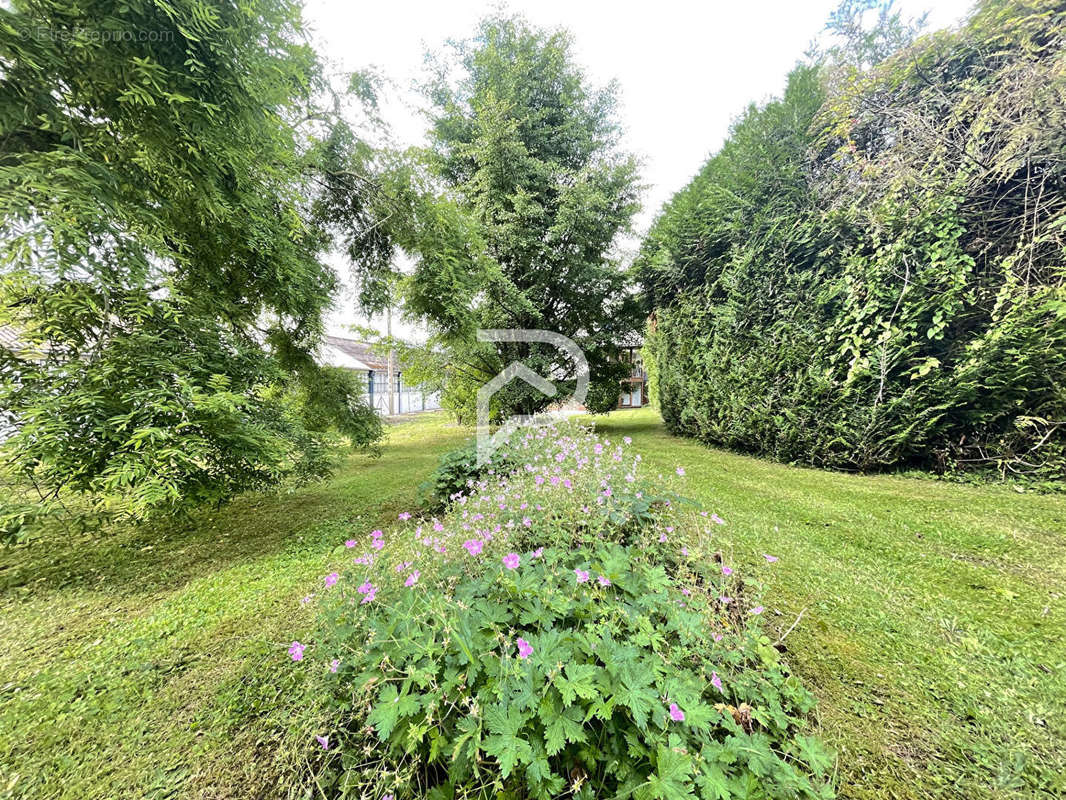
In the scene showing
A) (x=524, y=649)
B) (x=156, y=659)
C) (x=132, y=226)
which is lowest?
(x=156, y=659)

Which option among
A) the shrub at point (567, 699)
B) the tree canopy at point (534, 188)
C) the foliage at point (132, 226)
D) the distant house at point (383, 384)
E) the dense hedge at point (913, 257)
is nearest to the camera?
the shrub at point (567, 699)

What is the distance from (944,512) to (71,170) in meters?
7.27

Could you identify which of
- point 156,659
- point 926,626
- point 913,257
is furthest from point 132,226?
point 913,257

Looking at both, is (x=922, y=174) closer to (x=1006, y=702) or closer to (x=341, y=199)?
(x=1006, y=702)

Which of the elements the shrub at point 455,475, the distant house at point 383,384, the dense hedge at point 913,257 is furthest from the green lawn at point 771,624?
the distant house at point 383,384

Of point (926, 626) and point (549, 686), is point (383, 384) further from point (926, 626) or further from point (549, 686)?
point (926, 626)

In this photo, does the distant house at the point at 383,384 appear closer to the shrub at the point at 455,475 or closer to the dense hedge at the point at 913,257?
the shrub at the point at 455,475

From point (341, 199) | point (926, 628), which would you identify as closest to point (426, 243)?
point (341, 199)

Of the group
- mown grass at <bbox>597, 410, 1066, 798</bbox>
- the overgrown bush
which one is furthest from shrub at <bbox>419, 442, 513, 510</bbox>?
mown grass at <bbox>597, 410, 1066, 798</bbox>

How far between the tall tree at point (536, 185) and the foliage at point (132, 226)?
434 cm

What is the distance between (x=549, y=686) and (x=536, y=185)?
28.9 ft

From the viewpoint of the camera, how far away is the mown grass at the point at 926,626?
4.17 ft

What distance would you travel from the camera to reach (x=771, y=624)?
196 cm

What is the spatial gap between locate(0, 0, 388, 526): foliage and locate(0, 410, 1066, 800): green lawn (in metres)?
0.75
